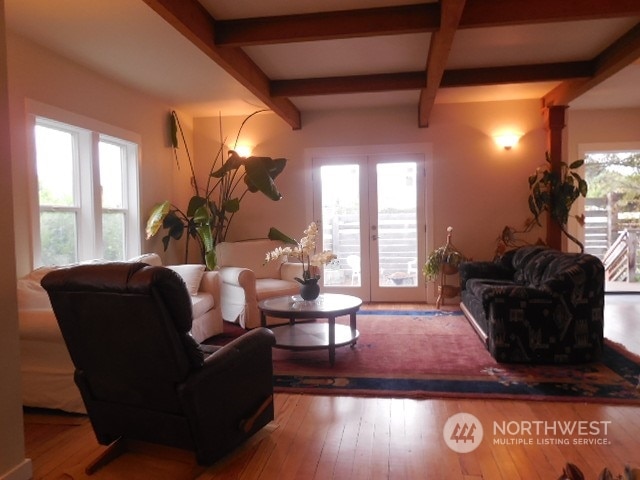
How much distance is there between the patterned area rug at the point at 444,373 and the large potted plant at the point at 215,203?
1.85 metres

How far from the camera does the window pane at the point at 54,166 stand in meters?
3.57

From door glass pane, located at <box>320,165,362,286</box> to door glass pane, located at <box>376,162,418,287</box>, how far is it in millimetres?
299

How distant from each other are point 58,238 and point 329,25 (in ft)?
9.09

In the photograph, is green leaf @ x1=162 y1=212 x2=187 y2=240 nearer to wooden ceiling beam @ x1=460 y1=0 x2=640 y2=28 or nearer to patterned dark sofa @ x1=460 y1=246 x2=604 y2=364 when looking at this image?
patterned dark sofa @ x1=460 y1=246 x2=604 y2=364

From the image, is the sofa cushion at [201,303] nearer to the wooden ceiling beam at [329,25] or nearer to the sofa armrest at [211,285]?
the sofa armrest at [211,285]

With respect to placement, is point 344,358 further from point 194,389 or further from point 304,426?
point 194,389

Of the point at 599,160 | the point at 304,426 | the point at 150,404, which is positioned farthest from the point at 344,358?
the point at 599,160

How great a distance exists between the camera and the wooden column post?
5.23m

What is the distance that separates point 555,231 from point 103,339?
514cm

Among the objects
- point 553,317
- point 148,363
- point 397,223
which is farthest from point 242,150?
point 148,363

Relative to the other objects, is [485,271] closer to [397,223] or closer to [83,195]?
[397,223]

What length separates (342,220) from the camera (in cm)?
586

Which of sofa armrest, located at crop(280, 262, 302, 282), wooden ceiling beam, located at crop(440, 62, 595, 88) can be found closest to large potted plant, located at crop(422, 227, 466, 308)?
sofa armrest, located at crop(280, 262, 302, 282)

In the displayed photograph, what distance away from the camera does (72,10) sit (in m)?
2.95
